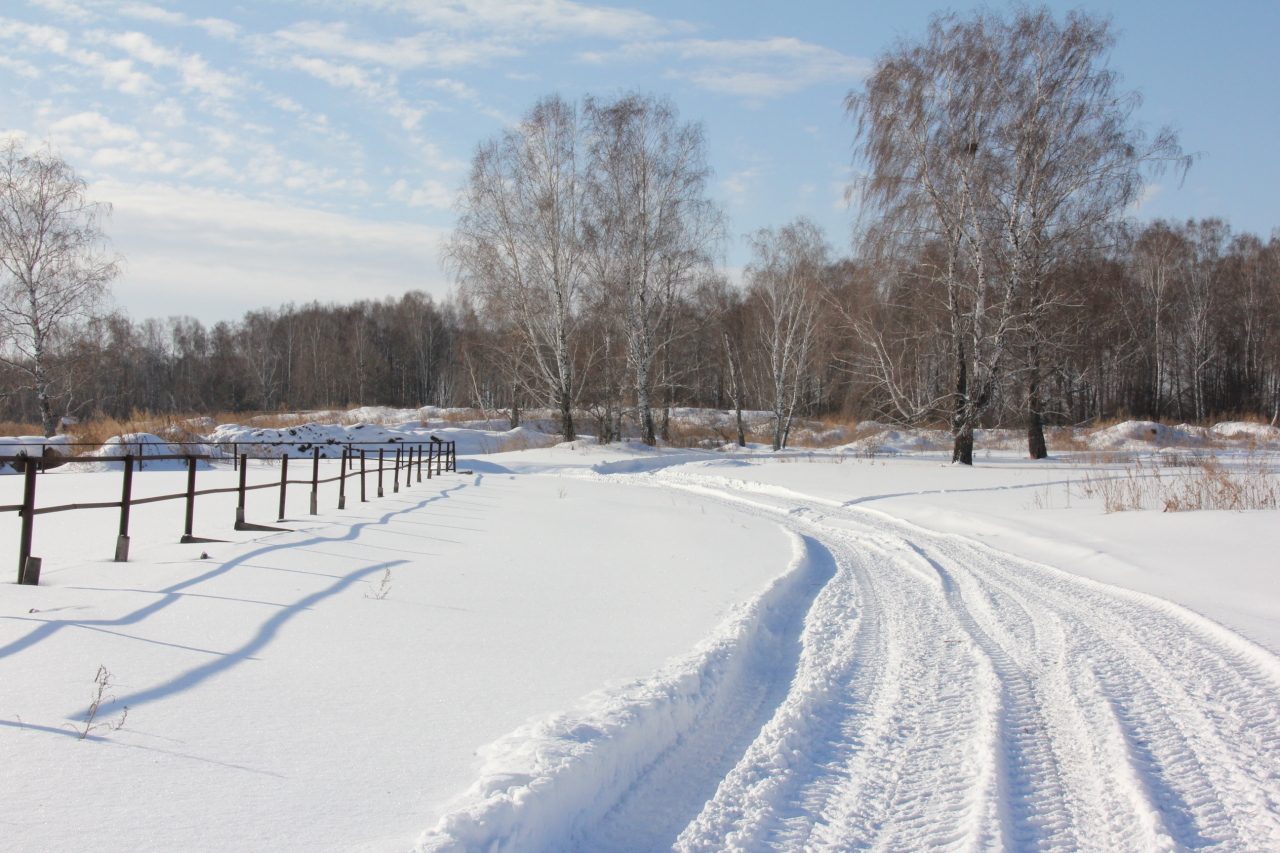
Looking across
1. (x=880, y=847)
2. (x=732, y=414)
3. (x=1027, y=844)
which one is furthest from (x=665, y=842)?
(x=732, y=414)

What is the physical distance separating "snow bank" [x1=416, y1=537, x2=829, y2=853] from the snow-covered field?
0.04ft

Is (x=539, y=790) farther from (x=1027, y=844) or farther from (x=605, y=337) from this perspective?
(x=605, y=337)

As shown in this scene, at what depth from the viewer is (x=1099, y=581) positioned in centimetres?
670

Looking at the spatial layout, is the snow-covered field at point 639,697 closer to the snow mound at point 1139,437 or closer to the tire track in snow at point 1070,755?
the tire track in snow at point 1070,755

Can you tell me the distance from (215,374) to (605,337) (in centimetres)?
5831

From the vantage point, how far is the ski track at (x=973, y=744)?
8.39 feet

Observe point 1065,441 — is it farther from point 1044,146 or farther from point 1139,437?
point 1044,146

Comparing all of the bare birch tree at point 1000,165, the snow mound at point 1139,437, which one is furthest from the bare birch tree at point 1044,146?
the snow mound at point 1139,437

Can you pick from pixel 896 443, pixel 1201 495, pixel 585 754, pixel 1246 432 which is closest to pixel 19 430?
pixel 896 443

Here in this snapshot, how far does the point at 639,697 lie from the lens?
11.5 ft

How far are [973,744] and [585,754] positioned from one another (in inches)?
67.0

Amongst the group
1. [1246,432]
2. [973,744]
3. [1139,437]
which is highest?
[1246,432]

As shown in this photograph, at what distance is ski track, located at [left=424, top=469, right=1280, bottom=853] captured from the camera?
2.56 metres

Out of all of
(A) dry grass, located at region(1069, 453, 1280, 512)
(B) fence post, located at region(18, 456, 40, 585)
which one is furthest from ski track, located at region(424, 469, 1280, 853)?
(A) dry grass, located at region(1069, 453, 1280, 512)
